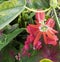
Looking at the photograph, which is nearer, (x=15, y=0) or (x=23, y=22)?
(x=15, y=0)

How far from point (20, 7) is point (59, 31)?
4.2 inches

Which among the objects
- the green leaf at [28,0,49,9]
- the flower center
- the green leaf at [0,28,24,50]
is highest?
the green leaf at [28,0,49,9]

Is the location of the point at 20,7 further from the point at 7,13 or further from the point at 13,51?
the point at 13,51

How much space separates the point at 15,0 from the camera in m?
0.45

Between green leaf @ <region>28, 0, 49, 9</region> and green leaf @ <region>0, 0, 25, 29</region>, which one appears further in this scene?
green leaf @ <region>28, 0, 49, 9</region>

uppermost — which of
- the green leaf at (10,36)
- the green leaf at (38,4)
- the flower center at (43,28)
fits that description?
the green leaf at (38,4)

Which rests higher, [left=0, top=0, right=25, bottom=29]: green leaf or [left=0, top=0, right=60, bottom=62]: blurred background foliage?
[left=0, top=0, right=25, bottom=29]: green leaf

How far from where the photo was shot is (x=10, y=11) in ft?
1.41

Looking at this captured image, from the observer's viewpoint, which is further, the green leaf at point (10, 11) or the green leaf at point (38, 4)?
the green leaf at point (38, 4)

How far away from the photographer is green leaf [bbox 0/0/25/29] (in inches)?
16.2

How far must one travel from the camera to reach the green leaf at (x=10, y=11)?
0.41m

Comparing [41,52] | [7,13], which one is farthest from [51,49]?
[7,13]

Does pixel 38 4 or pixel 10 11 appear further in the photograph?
pixel 38 4

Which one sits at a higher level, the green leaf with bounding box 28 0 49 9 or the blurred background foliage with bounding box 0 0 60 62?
the green leaf with bounding box 28 0 49 9
